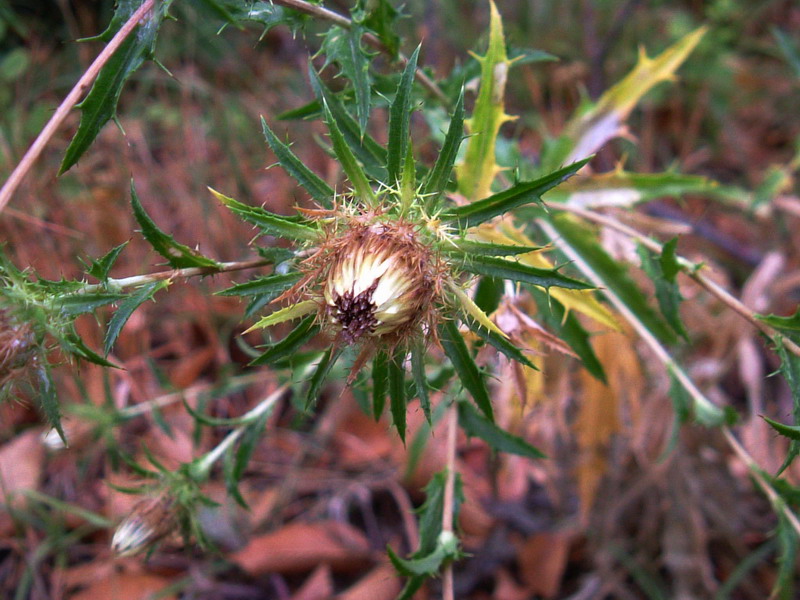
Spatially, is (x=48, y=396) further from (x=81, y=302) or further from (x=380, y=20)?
(x=380, y=20)

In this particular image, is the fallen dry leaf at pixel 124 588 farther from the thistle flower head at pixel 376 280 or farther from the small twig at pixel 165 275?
the thistle flower head at pixel 376 280

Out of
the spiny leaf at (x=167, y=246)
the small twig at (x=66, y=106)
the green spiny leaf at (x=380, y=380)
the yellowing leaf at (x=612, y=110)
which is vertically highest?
the yellowing leaf at (x=612, y=110)

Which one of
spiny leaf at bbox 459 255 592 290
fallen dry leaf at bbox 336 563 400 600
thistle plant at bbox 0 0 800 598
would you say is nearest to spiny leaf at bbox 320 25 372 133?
thistle plant at bbox 0 0 800 598

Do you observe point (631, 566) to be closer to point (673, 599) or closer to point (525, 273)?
point (673, 599)

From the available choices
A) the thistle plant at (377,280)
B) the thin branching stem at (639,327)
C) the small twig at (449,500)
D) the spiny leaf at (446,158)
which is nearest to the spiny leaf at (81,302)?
the thistle plant at (377,280)

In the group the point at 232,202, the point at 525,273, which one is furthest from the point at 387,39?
the point at 525,273

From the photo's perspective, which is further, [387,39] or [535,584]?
[535,584]

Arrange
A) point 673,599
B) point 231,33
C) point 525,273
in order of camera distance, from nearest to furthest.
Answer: point 525,273, point 673,599, point 231,33
